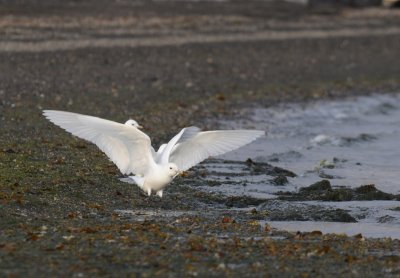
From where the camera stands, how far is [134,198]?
10.9 metres

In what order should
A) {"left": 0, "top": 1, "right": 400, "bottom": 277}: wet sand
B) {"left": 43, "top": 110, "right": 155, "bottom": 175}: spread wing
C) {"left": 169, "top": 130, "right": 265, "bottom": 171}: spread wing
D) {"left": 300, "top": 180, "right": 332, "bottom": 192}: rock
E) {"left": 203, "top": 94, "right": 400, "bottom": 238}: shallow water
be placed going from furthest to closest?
{"left": 300, "top": 180, "right": 332, "bottom": 192}: rock < {"left": 203, "top": 94, "right": 400, "bottom": 238}: shallow water < {"left": 169, "top": 130, "right": 265, "bottom": 171}: spread wing < {"left": 43, "top": 110, "right": 155, "bottom": 175}: spread wing < {"left": 0, "top": 1, "right": 400, "bottom": 277}: wet sand

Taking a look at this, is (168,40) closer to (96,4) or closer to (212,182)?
(96,4)

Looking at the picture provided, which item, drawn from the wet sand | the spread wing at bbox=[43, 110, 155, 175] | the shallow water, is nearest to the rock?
the shallow water

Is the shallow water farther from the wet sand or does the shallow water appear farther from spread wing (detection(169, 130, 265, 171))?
spread wing (detection(169, 130, 265, 171))

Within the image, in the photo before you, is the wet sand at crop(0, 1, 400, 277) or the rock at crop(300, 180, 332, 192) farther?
the rock at crop(300, 180, 332, 192)

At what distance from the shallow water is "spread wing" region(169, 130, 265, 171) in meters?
0.86

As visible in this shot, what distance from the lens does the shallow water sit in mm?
10859

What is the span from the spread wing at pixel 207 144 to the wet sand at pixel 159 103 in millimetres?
431

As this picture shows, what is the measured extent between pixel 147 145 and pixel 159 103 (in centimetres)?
751

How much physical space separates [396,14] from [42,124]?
2783 cm

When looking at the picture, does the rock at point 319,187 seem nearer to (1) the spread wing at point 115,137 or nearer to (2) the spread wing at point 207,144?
(2) the spread wing at point 207,144

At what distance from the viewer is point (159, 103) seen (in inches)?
714

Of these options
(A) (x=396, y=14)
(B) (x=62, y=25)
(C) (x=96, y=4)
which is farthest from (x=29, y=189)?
(A) (x=396, y=14)

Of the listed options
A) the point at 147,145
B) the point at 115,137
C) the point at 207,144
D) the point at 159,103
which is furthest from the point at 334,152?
the point at 115,137
